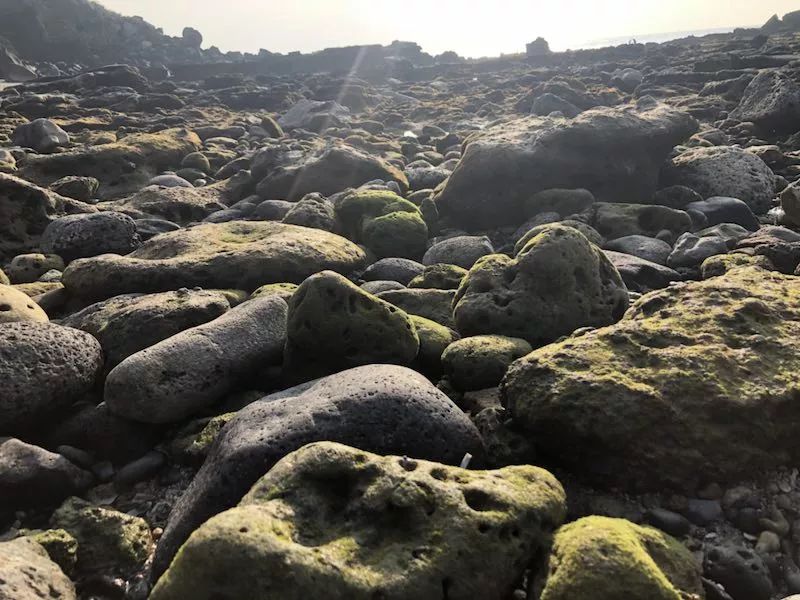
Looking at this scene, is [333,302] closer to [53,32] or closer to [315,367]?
[315,367]

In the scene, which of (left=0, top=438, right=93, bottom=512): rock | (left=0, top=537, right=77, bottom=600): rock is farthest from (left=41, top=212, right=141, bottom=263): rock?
(left=0, top=537, right=77, bottom=600): rock

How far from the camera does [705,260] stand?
8.69 metres

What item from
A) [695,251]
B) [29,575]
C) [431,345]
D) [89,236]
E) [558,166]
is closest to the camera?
[29,575]

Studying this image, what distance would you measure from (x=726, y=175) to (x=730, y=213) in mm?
1923

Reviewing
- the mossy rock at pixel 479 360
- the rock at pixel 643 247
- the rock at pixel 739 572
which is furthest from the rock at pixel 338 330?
the rock at pixel 643 247

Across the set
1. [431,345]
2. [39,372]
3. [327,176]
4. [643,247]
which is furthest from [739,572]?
[327,176]

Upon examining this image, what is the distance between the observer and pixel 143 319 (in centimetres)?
681

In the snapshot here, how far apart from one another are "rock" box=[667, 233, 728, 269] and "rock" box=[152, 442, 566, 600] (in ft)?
21.7

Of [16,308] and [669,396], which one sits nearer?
[669,396]

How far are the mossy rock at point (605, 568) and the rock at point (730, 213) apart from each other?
9457mm

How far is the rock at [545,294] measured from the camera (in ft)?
22.0

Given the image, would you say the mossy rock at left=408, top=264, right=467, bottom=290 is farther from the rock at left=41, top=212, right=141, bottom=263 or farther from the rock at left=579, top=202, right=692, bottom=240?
the rock at left=41, top=212, right=141, bottom=263

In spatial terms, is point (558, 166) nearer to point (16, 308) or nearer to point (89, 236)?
point (89, 236)

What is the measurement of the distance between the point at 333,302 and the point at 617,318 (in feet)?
10.9
